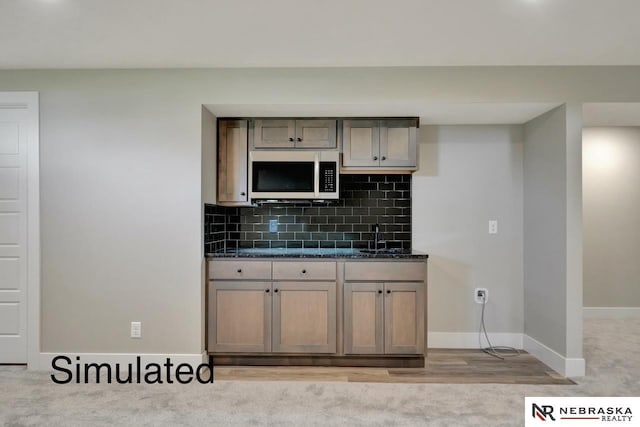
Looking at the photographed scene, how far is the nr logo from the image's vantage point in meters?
2.49

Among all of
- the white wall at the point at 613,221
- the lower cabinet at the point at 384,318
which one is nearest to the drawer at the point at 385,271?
the lower cabinet at the point at 384,318

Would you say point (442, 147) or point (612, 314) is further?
point (612, 314)

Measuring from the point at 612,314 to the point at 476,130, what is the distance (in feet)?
9.05

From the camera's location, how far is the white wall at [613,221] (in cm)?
480

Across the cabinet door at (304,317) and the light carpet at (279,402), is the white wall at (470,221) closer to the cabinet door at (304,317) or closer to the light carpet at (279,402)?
the light carpet at (279,402)

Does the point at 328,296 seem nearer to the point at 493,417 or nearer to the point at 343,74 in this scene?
the point at 493,417

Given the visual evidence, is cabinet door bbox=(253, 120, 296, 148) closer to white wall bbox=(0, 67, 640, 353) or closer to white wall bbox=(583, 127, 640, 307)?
white wall bbox=(0, 67, 640, 353)

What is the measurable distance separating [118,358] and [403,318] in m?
2.17

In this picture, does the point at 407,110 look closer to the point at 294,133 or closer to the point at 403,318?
the point at 294,133

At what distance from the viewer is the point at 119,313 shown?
Answer: 3254 mm

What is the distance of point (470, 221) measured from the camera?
12.8 feet

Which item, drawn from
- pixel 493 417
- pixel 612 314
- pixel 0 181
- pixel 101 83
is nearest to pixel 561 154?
pixel 493 417

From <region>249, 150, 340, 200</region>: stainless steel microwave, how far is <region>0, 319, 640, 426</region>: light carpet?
1483mm

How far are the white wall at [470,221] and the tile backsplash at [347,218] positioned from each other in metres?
0.15
